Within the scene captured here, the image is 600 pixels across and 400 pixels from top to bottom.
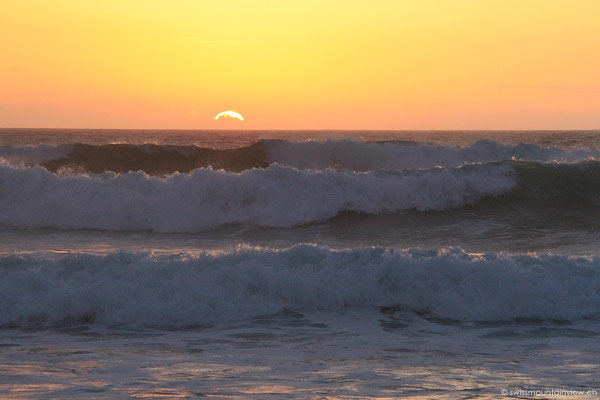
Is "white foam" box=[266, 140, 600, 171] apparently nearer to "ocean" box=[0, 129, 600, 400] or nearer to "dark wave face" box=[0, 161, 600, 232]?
"dark wave face" box=[0, 161, 600, 232]

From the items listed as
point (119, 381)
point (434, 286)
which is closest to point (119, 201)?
point (434, 286)

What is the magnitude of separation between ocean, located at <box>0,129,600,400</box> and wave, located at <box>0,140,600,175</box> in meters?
9.19

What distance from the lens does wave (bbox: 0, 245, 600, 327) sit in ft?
27.8

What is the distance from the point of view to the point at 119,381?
583 centimetres

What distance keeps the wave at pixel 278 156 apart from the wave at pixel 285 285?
1739cm

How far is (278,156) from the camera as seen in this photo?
30.3 m

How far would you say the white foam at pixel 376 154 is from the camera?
96.9 ft

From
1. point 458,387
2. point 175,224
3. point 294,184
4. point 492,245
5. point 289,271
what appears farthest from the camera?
point 294,184

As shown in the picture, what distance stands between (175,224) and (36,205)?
3.52 metres

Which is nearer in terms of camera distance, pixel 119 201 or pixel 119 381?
pixel 119 381

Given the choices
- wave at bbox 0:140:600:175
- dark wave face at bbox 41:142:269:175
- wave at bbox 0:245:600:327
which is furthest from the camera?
wave at bbox 0:140:600:175

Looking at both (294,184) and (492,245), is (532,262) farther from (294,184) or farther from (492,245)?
(294,184)

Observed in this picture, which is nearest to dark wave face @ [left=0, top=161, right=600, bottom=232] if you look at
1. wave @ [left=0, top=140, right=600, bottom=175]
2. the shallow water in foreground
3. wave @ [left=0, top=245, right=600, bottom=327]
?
wave @ [left=0, top=245, right=600, bottom=327]

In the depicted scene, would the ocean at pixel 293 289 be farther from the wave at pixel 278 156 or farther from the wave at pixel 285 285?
the wave at pixel 278 156
